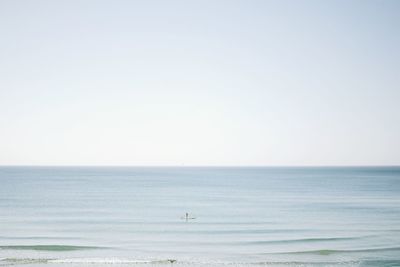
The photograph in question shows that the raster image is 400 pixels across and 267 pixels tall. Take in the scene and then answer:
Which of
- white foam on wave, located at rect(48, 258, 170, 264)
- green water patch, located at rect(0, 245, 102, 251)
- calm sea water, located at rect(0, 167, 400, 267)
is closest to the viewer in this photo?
white foam on wave, located at rect(48, 258, 170, 264)

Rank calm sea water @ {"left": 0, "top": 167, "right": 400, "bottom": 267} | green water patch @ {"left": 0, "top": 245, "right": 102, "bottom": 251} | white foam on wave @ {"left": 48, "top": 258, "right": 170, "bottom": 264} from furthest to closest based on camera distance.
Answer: green water patch @ {"left": 0, "top": 245, "right": 102, "bottom": 251}
calm sea water @ {"left": 0, "top": 167, "right": 400, "bottom": 267}
white foam on wave @ {"left": 48, "top": 258, "right": 170, "bottom": 264}

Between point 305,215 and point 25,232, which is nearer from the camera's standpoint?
point 25,232

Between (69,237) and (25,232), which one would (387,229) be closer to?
(69,237)

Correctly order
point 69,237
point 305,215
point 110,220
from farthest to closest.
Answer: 1. point 305,215
2. point 110,220
3. point 69,237

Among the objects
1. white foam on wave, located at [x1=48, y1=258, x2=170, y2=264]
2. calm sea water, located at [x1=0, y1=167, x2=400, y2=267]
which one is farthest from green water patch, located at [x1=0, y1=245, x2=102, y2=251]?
white foam on wave, located at [x1=48, y1=258, x2=170, y2=264]

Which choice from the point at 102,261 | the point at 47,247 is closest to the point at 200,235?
the point at 102,261

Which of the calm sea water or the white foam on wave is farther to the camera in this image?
the calm sea water

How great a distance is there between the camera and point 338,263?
27953 millimetres

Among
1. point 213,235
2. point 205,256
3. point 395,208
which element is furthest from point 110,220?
point 395,208

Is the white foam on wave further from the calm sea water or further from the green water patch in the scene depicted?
the green water patch

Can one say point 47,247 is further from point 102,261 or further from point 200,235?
point 200,235

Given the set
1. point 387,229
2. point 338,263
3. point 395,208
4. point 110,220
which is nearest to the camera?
point 338,263

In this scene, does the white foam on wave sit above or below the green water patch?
above

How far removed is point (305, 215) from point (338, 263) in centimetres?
2782
